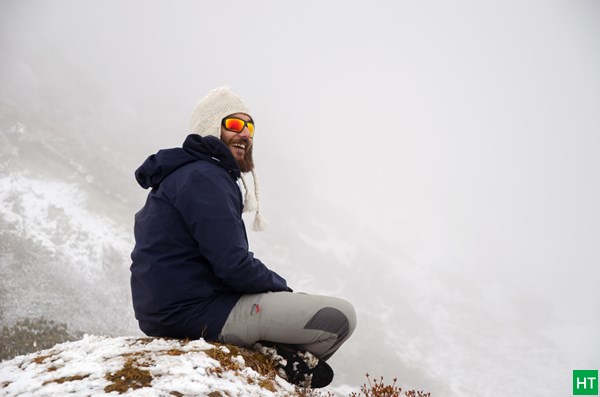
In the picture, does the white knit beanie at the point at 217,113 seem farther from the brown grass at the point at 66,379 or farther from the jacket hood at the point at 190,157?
the brown grass at the point at 66,379

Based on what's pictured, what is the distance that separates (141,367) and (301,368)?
1.63 metres

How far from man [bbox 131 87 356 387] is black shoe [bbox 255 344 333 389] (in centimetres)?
1

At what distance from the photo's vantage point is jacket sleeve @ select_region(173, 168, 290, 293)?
3.47 metres

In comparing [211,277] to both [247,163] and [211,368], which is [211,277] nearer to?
[211,368]

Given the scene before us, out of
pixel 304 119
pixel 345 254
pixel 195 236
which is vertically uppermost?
pixel 304 119

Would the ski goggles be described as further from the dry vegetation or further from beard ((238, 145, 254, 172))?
the dry vegetation

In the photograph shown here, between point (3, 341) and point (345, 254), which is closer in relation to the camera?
point (3, 341)

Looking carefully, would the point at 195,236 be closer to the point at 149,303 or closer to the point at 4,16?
the point at 149,303

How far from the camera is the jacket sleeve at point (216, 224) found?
3.47 meters

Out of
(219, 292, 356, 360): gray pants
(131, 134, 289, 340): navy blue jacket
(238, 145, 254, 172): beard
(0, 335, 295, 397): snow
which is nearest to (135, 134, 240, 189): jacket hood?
(131, 134, 289, 340): navy blue jacket

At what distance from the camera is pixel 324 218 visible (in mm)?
65312

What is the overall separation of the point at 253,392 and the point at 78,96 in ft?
242

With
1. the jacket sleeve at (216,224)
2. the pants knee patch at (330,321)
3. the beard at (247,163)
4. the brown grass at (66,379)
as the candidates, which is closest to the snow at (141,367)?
the brown grass at (66,379)

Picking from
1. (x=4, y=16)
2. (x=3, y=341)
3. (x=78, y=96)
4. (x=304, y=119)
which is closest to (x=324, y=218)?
(x=78, y=96)
